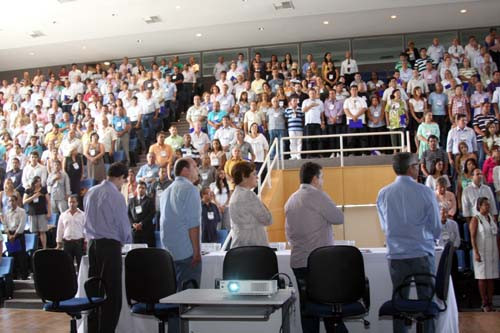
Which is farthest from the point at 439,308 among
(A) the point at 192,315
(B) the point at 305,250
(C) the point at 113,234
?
(C) the point at 113,234

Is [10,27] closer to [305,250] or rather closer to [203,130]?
[203,130]

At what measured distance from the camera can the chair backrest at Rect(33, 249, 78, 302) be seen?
510 cm

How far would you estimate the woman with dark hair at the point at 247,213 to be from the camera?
202 inches

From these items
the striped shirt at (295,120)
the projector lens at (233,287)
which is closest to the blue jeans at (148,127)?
the striped shirt at (295,120)

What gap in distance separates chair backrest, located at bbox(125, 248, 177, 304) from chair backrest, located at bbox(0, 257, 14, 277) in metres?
5.90

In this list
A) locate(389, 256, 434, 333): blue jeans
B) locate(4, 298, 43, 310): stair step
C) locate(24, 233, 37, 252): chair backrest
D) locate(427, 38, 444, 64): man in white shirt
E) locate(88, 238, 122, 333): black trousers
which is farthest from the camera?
locate(427, 38, 444, 64): man in white shirt

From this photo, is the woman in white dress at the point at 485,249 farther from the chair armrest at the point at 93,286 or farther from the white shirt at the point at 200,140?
the white shirt at the point at 200,140

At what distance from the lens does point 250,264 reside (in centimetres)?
491

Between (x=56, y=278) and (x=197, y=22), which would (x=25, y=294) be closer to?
(x=56, y=278)

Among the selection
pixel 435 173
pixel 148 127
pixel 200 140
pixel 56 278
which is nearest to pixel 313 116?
pixel 200 140

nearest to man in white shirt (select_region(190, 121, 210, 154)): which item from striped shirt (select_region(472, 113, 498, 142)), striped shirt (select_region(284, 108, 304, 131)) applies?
striped shirt (select_region(284, 108, 304, 131))

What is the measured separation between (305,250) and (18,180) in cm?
931

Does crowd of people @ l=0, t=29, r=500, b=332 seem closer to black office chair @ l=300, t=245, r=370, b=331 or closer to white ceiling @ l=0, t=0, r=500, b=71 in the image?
white ceiling @ l=0, t=0, r=500, b=71

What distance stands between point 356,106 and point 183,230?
24.1 feet
